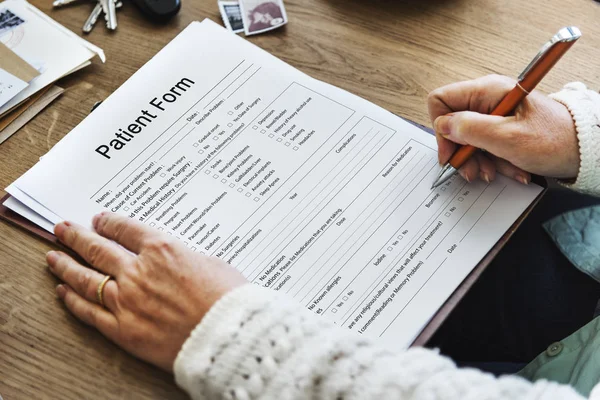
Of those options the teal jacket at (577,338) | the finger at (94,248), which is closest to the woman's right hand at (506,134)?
the teal jacket at (577,338)

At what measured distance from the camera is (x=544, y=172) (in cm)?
69

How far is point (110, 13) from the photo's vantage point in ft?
2.71

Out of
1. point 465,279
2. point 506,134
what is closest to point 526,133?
point 506,134

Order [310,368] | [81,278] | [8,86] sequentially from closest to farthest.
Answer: [310,368] < [81,278] < [8,86]

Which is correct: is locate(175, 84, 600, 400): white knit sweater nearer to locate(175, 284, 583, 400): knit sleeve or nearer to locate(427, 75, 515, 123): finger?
locate(175, 284, 583, 400): knit sleeve

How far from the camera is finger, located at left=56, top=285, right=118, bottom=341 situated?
591mm

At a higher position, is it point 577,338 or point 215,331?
point 215,331

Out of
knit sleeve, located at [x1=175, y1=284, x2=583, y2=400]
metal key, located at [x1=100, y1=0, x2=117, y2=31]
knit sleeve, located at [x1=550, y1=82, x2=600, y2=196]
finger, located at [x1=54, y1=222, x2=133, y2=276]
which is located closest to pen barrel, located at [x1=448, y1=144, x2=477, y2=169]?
knit sleeve, located at [x1=550, y1=82, x2=600, y2=196]

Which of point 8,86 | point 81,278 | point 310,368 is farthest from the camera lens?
point 8,86

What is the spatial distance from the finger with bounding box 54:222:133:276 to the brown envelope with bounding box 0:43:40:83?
0.24 meters

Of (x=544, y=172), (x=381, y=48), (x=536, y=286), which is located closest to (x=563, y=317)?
(x=536, y=286)

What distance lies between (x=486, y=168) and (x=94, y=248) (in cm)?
45

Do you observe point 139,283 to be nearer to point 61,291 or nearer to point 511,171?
point 61,291

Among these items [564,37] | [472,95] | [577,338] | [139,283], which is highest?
[564,37]
